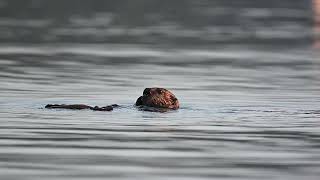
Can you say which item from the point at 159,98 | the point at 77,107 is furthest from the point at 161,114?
the point at 77,107

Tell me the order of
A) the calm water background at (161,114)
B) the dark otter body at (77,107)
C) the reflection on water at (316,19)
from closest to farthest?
the calm water background at (161,114) < the dark otter body at (77,107) < the reflection on water at (316,19)

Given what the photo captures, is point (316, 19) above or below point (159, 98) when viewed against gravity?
above

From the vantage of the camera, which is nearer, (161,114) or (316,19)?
(161,114)

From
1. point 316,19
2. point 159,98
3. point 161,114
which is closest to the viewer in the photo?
point 161,114

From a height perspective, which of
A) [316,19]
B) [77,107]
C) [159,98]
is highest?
[316,19]

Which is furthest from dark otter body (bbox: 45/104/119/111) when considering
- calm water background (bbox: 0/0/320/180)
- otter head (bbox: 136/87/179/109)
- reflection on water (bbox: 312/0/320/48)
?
reflection on water (bbox: 312/0/320/48)

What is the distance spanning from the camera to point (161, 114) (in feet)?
74.4

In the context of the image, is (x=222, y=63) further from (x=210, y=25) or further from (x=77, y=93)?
(x=210, y=25)

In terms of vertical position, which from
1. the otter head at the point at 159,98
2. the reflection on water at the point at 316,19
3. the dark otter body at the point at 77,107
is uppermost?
the reflection on water at the point at 316,19

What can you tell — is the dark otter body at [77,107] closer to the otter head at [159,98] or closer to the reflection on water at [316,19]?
the otter head at [159,98]

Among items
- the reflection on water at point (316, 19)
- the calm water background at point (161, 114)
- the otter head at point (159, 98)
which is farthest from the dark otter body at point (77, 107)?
the reflection on water at point (316, 19)

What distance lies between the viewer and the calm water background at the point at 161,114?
1648 cm

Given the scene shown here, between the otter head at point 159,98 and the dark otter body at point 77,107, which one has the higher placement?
the otter head at point 159,98

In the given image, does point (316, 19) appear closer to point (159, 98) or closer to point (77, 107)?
point (159, 98)
